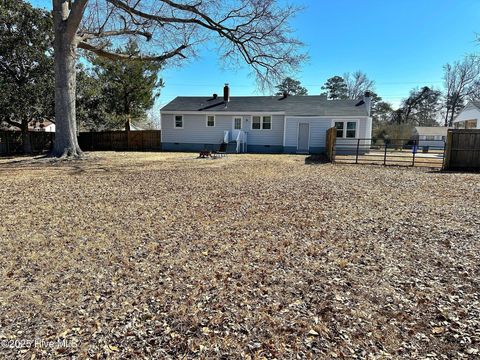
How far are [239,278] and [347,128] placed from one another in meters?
18.1

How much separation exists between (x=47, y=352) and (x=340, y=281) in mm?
2514

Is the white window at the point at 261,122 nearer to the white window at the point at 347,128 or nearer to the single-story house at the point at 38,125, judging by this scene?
the white window at the point at 347,128

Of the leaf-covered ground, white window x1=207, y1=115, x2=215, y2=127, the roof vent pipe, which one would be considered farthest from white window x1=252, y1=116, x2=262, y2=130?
the leaf-covered ground

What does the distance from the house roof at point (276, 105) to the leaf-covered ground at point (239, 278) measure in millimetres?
14363

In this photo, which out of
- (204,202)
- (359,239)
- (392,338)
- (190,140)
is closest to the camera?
(392,338)

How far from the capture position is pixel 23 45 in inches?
633

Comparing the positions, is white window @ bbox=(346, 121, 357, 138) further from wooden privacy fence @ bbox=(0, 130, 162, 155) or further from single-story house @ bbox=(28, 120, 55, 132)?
single-story house @ bbox=(28, 120, 55, 132)

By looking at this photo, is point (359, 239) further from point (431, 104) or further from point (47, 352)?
point (431, 104)

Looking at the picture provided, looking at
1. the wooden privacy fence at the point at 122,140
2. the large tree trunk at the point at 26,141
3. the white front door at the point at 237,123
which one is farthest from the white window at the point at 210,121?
the large tree trunk at the point at 26,141

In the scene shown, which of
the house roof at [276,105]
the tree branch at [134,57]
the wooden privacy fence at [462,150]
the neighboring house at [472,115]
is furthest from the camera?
the neighboring house at [472,115]

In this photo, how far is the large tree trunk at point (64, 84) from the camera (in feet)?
41.9

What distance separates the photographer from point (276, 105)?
21234 mm

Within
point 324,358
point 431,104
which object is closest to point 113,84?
point 324,358

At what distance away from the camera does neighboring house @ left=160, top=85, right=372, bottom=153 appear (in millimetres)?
19250
